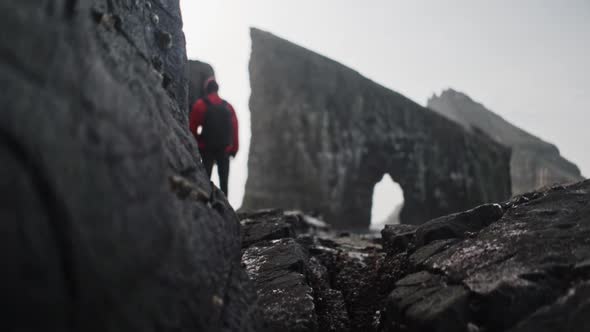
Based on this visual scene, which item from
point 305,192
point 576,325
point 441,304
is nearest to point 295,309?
point 441,304

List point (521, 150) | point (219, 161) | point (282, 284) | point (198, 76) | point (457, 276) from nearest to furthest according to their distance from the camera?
point (457, 276), point (282, 284), point (219, 161), point (198, 76), point (521, 150)

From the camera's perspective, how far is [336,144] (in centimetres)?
1388

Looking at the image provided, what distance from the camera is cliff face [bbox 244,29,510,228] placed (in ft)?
44.5

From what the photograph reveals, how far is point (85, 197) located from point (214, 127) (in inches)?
159

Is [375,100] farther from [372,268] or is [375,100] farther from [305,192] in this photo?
[372,268]

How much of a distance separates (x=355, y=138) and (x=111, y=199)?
13384 mm

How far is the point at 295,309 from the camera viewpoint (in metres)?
2.30

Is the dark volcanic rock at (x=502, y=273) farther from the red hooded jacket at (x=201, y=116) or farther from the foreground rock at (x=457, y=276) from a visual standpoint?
the red hooded jacket at (x=201, y=116)

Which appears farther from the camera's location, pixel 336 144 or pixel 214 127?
pixel 336 144

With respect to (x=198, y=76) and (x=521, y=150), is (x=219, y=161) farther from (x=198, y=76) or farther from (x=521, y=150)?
(x=521, y=150)

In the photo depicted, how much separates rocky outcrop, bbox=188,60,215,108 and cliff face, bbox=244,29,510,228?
6.78 m

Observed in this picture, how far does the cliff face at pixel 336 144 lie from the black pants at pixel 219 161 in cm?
825

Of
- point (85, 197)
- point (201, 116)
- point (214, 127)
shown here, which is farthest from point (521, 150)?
point (85, 197)

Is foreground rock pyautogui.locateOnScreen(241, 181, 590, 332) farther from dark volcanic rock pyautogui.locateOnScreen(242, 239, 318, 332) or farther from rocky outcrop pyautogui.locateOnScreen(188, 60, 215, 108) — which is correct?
rocky outcrop pyautogui.locateOnScreen(188, 60, 215, 108)
